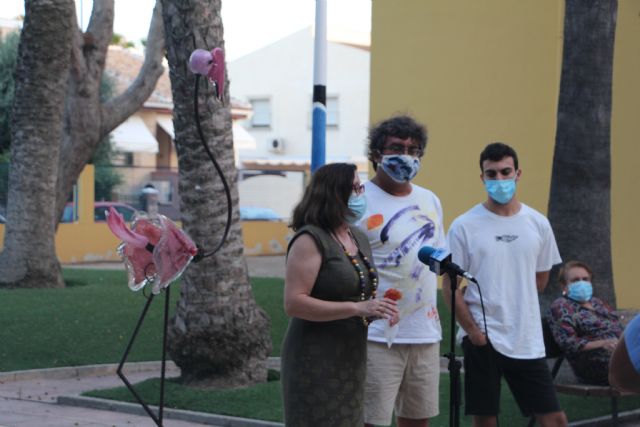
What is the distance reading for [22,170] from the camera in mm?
15133

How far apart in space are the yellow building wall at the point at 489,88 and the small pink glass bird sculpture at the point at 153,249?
35.4 ft

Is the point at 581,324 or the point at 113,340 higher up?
the point at 581,324

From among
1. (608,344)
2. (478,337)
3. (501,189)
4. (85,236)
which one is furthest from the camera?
(85,236)

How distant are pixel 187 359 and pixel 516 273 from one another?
372 cm

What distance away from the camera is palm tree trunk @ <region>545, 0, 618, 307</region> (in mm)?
9734

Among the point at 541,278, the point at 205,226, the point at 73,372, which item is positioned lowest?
the point at 73,372

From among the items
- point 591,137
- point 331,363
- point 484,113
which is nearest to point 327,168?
point 331,363

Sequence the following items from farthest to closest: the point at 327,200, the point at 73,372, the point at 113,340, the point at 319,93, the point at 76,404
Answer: the point at 113,340, the point at 73,372, the point at 319,93, the point at 76,404, the point at 327,200

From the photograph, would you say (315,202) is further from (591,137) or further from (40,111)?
(40,111)

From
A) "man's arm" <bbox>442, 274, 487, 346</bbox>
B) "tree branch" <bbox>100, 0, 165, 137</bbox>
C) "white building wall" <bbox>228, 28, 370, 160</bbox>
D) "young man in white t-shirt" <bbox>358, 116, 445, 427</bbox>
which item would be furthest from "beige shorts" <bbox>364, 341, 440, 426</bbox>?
"white building wall" <bbox>228, 28, 370, 160</bbox>

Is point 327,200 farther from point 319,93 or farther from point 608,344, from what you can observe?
point 319,93

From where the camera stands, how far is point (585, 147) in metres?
9.80

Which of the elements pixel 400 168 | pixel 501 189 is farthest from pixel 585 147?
pixel 400 168

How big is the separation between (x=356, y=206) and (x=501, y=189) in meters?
1.39
